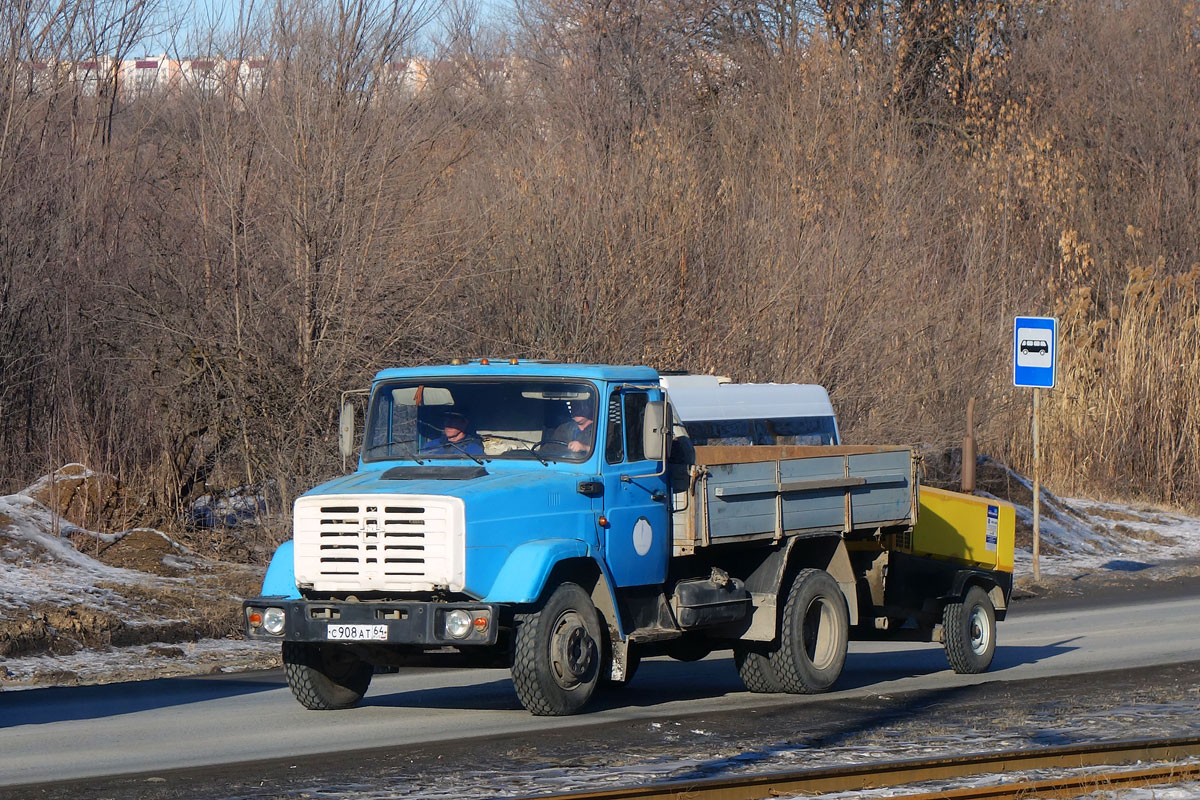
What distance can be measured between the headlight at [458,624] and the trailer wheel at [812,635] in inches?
116

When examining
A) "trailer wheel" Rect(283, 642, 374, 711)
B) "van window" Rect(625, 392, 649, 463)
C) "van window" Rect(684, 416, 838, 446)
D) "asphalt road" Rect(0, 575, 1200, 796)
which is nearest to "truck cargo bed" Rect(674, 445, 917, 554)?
"van window" Rect(625, 392, 649, 463)

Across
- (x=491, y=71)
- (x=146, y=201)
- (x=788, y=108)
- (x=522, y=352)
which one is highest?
(x=491, y=71)

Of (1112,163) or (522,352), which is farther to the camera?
(1112,163)

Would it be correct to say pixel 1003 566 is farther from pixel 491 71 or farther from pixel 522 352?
pixel 491 71

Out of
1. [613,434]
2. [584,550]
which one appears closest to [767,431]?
[613,434]

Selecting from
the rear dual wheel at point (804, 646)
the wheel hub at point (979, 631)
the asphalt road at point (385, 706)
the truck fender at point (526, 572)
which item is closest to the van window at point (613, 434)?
the truck fender at point (526, 572)

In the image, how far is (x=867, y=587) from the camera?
1338cm

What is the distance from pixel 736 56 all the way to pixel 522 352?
2188 centimetres

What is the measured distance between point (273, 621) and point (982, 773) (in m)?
4.45

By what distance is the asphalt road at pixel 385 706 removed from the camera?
31.6ft

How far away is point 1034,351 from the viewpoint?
71.7ft

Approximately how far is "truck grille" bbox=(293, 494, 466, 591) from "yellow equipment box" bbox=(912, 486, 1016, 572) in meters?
5.22

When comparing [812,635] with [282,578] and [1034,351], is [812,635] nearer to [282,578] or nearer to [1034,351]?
[282,578]

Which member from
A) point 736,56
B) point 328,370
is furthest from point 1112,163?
point 328,370
